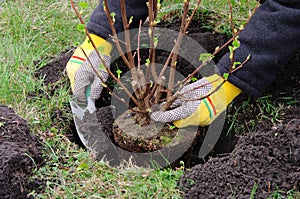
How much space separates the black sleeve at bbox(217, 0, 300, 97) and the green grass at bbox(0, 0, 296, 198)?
0.64 ft

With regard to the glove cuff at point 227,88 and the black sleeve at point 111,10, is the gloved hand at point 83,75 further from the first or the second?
the glove cuff at point 227,88

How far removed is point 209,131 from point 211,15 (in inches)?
35.1

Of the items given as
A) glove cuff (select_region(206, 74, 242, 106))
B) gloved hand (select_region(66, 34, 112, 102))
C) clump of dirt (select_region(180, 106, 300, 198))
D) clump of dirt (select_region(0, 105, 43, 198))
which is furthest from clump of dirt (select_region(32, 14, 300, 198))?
gloved hand (select_region(66, 34, 112, 102))

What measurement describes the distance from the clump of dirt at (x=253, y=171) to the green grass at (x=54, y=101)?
3.9 inches

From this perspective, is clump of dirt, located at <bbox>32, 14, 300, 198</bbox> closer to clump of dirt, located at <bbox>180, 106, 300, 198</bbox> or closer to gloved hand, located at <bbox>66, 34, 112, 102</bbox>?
clump of dirt, located at <bbox>180, 106, 300, 198</bbox>

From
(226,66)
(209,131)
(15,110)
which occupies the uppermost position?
(226,66)

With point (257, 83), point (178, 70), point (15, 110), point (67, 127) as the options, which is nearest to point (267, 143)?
point (257, 83)

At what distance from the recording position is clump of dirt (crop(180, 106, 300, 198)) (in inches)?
73.6

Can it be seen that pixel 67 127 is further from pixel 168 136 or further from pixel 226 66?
pixel 226 66

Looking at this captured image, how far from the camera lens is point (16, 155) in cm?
197

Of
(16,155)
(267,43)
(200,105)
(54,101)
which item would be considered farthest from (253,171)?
(54,101)

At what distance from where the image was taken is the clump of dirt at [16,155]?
74.9 inches

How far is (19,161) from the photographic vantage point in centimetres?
198

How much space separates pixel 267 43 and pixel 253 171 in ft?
2.01
